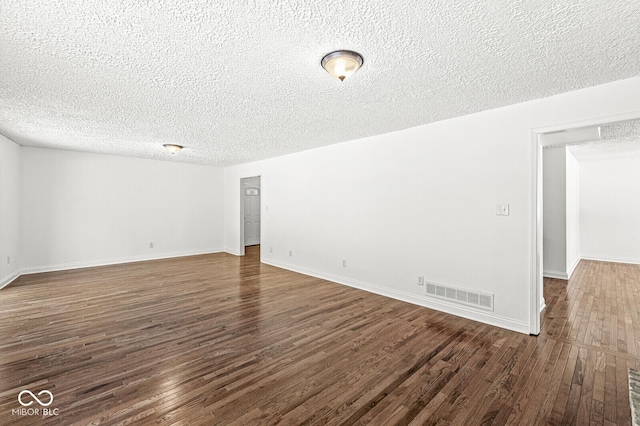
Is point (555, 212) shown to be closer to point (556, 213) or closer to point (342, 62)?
point (556, 213)

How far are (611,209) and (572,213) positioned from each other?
1.84 metres

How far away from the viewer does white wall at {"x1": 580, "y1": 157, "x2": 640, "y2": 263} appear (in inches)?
259

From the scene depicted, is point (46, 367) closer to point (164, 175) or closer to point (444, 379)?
point (444, 379)

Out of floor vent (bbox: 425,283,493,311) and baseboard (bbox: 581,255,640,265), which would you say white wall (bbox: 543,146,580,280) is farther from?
floor vent (bbox: 425,283,493,311)

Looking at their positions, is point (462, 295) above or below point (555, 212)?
below

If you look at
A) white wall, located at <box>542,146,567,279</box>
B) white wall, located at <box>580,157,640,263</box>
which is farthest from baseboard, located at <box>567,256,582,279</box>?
white wall, located at <box>580,157,640,263</box>

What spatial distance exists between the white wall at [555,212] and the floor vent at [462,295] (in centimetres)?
309

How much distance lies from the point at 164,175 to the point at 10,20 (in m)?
5.97

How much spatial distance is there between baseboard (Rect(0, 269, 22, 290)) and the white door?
5410 mm

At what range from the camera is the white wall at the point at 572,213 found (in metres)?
5.45

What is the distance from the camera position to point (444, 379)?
2.18 meters

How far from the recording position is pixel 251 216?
32.4 ft

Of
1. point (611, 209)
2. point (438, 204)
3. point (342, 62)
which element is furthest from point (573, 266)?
point (342, 62)

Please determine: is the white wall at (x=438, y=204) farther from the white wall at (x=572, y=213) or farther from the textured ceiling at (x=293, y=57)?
the white wall at (x=572, y=213)
